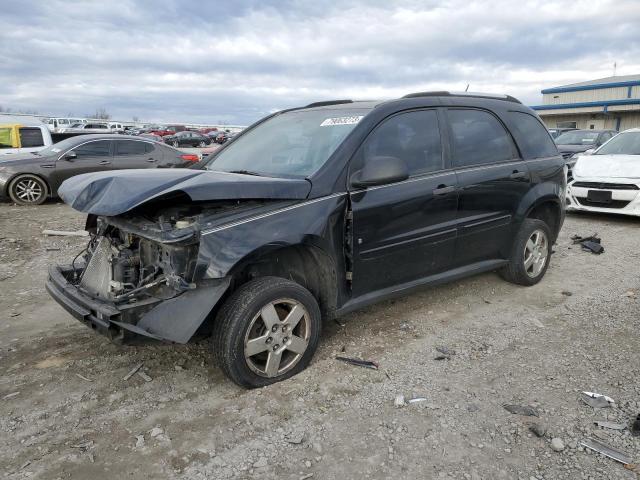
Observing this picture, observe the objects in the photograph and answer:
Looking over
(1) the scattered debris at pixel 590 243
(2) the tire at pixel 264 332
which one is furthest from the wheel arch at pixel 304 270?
(1) the scattered debris at pixel 590 243

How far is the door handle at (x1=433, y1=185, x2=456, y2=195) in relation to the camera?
3.92 m

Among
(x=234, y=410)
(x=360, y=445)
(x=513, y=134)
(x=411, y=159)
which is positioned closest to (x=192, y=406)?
(x=234, y=410)

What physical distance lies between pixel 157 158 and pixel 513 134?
27.9ft

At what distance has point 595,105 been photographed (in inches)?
1319

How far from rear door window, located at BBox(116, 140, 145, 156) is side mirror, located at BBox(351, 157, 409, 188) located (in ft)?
29.4

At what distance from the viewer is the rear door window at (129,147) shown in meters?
11.0

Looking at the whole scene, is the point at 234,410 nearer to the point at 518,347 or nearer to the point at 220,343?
the point at 220,343

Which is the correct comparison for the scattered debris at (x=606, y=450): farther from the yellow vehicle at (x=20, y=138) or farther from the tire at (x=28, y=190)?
the yellow vehicle at (x=20, y=138)

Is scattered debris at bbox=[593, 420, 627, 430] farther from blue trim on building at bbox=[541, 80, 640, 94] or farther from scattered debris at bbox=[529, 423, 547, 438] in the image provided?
blue trim on building at bbox=[541, 80, 640, 94]

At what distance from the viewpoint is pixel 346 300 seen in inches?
140

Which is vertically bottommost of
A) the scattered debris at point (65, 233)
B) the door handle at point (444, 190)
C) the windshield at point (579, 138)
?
the scattered debris at point (65, 233)

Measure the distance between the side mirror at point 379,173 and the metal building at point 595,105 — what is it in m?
34.7

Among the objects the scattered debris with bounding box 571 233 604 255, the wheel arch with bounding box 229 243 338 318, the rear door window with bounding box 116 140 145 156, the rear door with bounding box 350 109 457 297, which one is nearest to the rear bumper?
the wheel arch with bounding box 229 243 338 318

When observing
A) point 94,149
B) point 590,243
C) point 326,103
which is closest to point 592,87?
point 590,243
